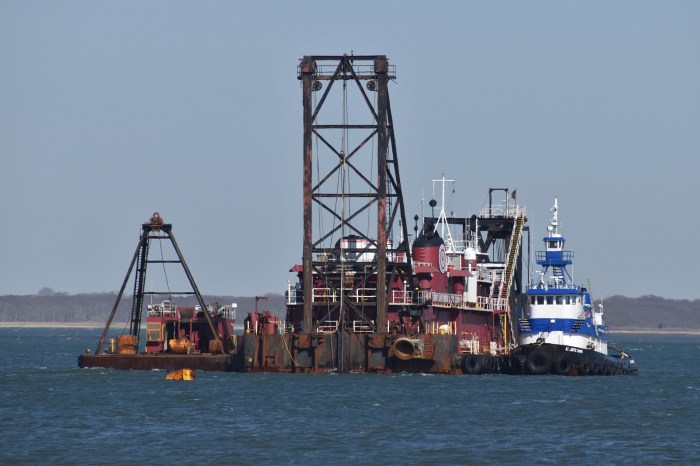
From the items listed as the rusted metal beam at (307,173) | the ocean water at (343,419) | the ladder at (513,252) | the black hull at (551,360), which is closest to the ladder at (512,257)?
the ladder at (513,252)

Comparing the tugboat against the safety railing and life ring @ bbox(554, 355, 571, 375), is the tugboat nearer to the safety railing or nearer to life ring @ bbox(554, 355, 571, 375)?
life ring @ bbox(554, 355, 571, 375)

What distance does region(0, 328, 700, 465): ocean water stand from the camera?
5141cm

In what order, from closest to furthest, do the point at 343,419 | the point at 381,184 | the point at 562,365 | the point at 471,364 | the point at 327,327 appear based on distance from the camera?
1. the point at 343,419
2. the point at 381,184
3. the point at 327,327
4. the point at 471,364
5. the point at 562,365

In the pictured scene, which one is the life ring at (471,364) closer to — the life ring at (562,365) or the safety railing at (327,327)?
the life ring at (562,365)

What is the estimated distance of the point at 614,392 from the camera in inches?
3002

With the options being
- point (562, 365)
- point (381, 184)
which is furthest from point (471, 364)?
point (381, 184)

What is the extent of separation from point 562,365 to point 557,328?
3433 millimetres

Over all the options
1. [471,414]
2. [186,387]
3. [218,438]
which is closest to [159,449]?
[218,438]

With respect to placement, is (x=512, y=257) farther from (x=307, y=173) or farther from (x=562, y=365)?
(x=307, y=173)

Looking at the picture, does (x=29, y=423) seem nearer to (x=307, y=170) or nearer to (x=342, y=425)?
(x=342, y=425)

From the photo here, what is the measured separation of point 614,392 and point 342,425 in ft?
73.0

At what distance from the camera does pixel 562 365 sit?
8512cm

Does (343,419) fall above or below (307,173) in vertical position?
below

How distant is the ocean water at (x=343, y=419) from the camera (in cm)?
5141
